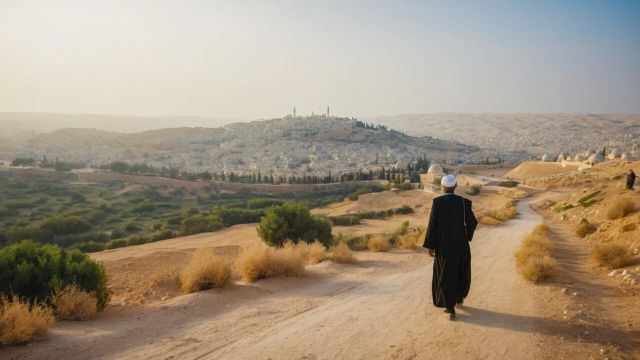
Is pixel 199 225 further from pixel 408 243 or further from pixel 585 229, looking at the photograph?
pixel 585 229

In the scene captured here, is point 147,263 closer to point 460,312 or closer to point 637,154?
point 460,312

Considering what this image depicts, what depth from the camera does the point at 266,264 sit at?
9.75 meters

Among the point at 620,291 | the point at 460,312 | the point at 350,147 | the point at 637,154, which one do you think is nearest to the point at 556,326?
the point at 460,312

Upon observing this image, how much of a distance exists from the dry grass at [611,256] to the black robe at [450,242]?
5740 mm

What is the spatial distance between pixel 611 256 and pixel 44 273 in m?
11.7

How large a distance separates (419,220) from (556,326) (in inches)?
1099

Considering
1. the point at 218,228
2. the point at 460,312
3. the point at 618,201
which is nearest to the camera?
the point at 460,312

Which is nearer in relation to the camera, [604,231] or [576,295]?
[576,295]

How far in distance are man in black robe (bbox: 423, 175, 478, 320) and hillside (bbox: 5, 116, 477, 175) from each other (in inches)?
3951

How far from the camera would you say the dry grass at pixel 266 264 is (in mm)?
9523

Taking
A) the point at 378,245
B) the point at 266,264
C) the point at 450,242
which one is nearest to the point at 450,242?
the point at 450,242

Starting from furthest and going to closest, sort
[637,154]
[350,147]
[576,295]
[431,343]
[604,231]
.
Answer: [350,147]
[637,154]
[604,231]
[576,295]
[431,343]

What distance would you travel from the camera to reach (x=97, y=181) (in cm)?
6475

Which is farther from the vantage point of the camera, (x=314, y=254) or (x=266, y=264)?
(x=314, y=254)
